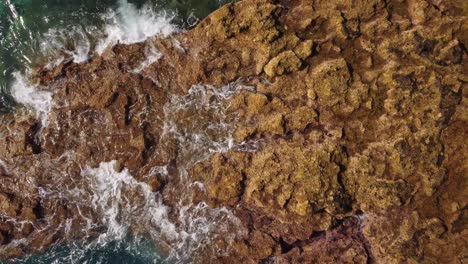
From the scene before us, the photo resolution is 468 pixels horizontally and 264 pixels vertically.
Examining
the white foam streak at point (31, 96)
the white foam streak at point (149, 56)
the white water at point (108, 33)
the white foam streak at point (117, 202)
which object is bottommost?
the white foam streak at point (117, 202)

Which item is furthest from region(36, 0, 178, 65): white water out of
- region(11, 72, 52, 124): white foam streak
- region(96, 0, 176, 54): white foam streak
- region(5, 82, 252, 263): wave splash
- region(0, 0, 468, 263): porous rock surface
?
region(5, 82, 252, 263): wave splash

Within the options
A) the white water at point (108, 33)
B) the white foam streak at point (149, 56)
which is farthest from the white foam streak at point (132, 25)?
the white foam streak at point (149, 56)

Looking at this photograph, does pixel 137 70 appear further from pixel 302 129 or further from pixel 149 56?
pixel 302 129

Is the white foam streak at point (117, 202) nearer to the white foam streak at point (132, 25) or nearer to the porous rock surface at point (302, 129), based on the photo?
the porous rock surface at point (302, 129)

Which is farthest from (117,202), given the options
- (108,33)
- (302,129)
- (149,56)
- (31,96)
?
(302,129)

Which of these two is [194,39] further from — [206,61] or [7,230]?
[7,230]

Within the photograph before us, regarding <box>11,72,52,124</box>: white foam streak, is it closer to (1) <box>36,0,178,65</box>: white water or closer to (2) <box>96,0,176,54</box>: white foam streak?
(1) <box>36,0,178,65</box>: white water

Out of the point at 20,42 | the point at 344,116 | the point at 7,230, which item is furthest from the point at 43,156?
the point at 344,116
